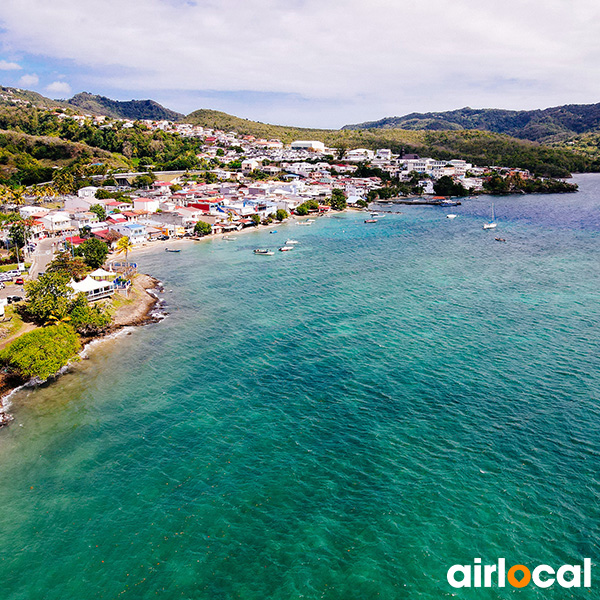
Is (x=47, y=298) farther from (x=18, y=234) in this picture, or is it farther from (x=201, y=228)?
(x=201, y=228)

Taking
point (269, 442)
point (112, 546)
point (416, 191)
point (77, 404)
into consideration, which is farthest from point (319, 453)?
point (416, 191)

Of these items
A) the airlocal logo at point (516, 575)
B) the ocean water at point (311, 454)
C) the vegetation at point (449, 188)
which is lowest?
the airlocal logo at point (516, 575)

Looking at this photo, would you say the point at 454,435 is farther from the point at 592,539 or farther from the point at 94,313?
the point at 94,313

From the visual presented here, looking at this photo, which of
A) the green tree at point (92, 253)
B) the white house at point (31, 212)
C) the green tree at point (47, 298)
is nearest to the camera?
the green tree at point (47, 298)

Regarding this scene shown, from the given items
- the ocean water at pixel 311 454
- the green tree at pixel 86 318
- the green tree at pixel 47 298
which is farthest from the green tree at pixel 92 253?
the green tree at pixel 86 318

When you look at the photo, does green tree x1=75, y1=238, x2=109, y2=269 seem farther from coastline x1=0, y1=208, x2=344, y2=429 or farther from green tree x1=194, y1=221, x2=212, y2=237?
green tree x1=194, y1=221, x2=212, y2=237

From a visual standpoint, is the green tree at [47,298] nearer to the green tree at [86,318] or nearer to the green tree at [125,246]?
the green tree at [86,318]
